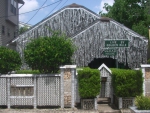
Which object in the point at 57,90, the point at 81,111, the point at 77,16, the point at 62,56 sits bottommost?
the point at 81,111

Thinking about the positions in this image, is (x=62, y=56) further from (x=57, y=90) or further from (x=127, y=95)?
(x=127, y=95)

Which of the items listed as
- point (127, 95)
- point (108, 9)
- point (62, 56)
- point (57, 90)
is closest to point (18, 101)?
point (57, 90)

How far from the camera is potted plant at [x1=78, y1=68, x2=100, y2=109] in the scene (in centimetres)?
1262

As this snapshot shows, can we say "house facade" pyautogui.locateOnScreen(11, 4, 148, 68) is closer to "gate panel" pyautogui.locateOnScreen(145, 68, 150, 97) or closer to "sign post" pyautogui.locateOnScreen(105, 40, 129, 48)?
"sign post" pyautogui.locateOnScreen(105, 40, 129, 48)

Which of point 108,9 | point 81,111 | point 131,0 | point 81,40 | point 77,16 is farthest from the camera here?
point 108,9

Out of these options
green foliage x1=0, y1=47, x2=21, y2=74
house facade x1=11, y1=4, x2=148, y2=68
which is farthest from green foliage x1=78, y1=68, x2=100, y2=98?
house facade x1=11, y1=4, x2=148, y2=68

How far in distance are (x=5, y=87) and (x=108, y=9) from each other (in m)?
29.2

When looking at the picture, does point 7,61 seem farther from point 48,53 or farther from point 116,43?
point 116,43

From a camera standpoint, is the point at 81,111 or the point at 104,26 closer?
the point at 81,111

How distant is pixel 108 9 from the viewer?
40312 mm

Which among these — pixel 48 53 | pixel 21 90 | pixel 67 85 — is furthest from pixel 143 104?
pixel 21 90

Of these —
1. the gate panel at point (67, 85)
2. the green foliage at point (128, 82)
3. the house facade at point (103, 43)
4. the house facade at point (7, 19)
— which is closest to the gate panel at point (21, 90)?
the gate panel at point (67, 85)

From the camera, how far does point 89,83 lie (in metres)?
12.6

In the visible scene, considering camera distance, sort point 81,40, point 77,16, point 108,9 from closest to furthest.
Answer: point 81,40
point 77,16
point 108,9
